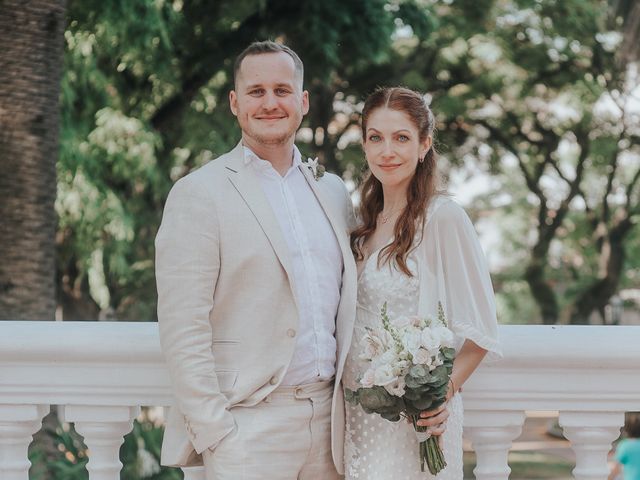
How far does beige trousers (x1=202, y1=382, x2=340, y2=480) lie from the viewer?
282 cm

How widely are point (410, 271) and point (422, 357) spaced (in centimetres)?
45

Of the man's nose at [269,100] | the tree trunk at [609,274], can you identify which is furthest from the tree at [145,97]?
the tree trunk at [609,274]

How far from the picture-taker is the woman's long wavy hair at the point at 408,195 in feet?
9.98

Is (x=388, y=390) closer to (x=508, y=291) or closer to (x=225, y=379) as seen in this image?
(x=225, y=379)

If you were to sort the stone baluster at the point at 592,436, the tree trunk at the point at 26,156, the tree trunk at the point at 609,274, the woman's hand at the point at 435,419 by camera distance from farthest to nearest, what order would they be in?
the tree trunk at the point at 609,274
the tree trunk at the point at 26,156
the stone baluster at the point at 592,436
the woman's hand at the point at 435,419

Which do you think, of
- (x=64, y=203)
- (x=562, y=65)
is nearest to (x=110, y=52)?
(x=64, y=203)

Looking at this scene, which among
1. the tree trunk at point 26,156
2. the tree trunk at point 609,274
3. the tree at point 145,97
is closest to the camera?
the tree trunk at point 26,156

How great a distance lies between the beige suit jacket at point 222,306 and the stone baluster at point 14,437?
1.41ft

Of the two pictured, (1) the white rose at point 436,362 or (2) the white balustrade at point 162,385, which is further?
(2) the white balustrade at point 162,385

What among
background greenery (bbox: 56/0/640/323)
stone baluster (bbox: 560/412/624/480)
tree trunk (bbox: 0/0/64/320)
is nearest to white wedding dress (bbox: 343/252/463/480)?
stone baluster (bbox: 560/412/624/480)

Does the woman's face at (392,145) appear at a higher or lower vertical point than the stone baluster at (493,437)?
higher

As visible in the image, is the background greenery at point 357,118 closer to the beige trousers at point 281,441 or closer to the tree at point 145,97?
the tree at point 145,97

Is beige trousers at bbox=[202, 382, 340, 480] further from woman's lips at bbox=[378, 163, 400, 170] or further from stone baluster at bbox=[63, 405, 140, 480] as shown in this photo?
woman's lips at bbox=[378, 163, 400, 170]

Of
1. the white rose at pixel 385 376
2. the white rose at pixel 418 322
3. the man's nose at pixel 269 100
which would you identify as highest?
the man's nose at pixel 269 100
